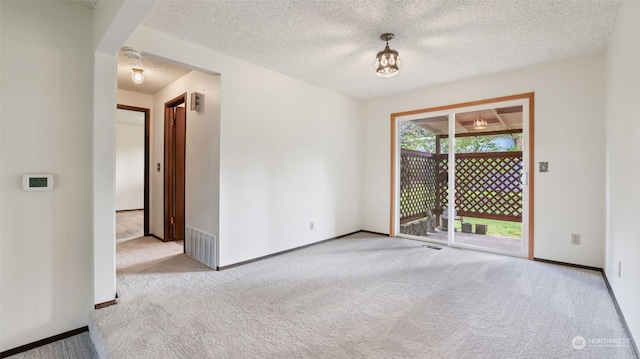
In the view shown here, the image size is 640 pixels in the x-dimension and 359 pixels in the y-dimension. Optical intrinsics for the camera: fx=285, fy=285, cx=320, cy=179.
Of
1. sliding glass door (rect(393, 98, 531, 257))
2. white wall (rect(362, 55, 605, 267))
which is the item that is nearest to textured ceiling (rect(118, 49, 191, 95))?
sliding glass door (rect(393, 98, 531, 257))

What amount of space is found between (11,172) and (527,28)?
3859 mm

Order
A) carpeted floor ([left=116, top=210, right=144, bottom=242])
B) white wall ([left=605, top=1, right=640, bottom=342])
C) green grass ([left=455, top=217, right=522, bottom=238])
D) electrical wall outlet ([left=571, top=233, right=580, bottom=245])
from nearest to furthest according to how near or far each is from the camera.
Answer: white wall ([left=605, top=1, right=640, bottom=342]), electrical wall outlet ([left=571, top=233, right=580, bottom=245]), green grass ([left=455, top=217, right=522, bottom=238]), carpeted floor ([left=116, top=210, right=144, bottom=242])

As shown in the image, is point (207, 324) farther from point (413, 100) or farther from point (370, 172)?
point (413, 100)

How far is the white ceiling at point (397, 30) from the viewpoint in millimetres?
2076

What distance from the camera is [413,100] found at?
166 inches

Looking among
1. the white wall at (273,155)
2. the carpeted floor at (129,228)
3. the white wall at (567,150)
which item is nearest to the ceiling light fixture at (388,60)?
the white wall at (273,155)

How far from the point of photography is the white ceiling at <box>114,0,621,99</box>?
2076 millimetres

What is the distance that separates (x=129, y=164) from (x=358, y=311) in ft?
25.4

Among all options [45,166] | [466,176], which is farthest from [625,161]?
[45,166]

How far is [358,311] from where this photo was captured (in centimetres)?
207

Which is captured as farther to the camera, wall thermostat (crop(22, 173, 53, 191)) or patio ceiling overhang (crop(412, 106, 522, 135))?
patio ceiling overhang (crop(412, 106, 522, 135))

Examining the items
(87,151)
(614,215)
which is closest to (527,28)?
(614,215)

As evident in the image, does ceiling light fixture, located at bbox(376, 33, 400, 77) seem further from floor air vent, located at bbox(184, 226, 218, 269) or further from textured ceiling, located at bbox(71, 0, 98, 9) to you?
floor air vent, located at bbox(184, 226, 218, 269)

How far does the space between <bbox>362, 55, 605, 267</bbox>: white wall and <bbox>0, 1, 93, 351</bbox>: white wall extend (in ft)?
13.6
